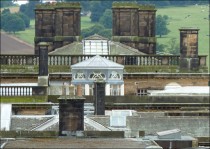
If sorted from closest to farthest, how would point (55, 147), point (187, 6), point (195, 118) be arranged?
point (55, 147), point (195, 118), point (187, 6)

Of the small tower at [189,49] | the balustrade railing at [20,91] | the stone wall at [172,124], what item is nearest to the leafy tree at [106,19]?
the small tower at [189,49]

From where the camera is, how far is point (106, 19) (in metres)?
189

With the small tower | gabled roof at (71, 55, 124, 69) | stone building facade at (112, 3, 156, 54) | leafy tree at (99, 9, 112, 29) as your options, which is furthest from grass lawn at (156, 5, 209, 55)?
gabled roof at (71, 55, 124, 69)

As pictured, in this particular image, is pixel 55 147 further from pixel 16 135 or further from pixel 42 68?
pixel 42 68

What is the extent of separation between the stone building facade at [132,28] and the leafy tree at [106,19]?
303 feet

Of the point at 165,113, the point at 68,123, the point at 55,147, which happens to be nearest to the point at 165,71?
the point at 165,113

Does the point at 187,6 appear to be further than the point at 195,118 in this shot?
Yes

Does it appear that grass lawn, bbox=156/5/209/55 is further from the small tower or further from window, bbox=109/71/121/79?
window, bbox=109/71/121/79

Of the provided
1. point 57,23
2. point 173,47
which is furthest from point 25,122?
point 173,47

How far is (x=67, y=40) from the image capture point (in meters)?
89.4

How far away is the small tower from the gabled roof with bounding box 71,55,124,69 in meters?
4.31

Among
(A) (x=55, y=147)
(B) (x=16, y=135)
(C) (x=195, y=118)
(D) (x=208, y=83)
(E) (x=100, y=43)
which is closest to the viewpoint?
(A) (x=55, y=147)

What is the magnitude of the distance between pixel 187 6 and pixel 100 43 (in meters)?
98.9

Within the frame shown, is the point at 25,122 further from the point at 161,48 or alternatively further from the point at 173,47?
the point at 173,47
